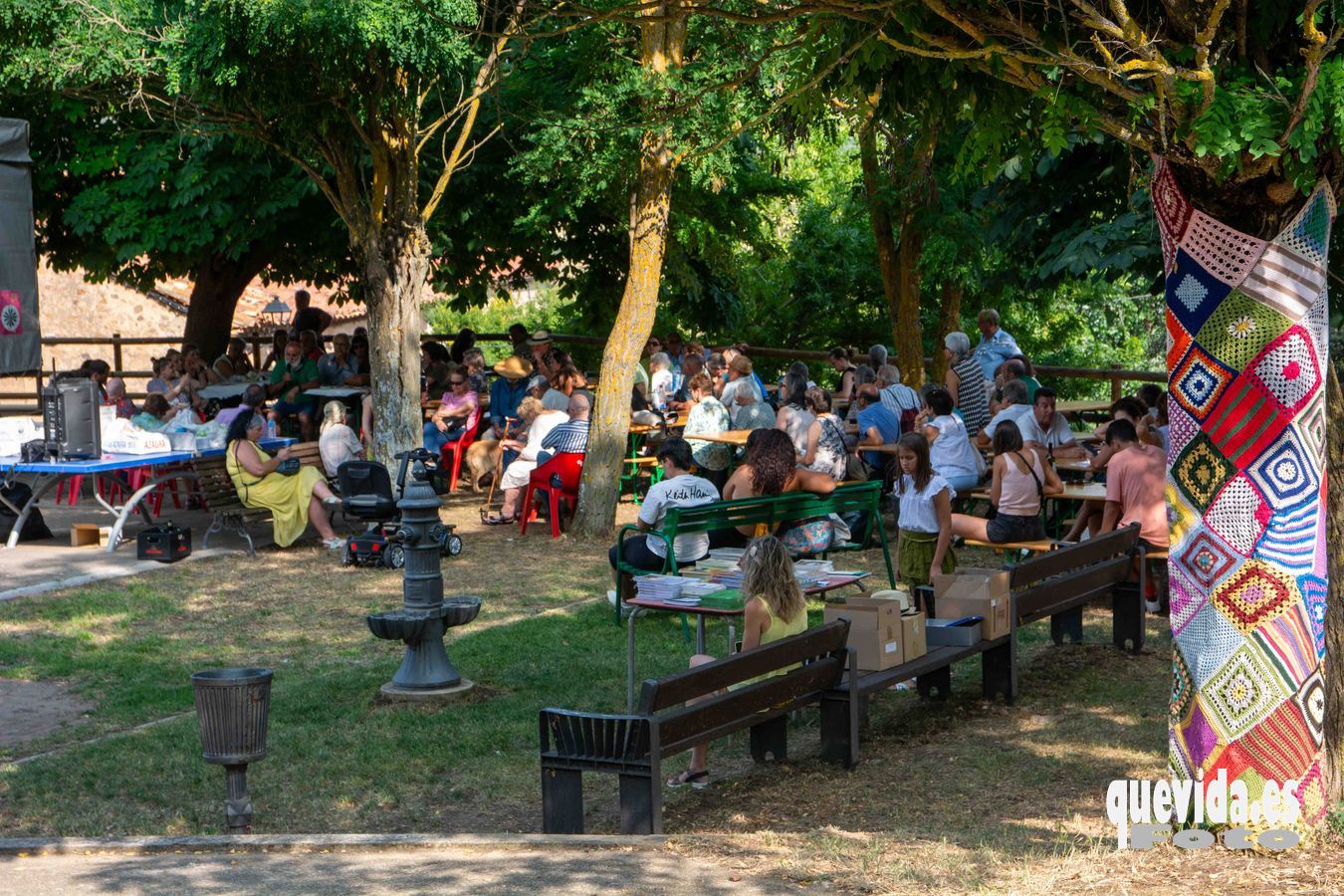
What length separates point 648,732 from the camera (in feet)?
19.5

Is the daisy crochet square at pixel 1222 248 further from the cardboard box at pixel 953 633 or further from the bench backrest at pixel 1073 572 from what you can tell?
the bench backrest at pixel 1073 572

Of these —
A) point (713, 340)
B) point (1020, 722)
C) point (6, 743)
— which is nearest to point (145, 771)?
point (6, 743)

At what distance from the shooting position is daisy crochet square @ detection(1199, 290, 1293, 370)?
17.5 ft

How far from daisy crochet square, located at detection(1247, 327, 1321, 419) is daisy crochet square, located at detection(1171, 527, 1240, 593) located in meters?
0.50

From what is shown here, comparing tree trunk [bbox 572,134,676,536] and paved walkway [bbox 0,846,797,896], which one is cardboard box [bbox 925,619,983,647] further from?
tree trunk [bbox 572,134,676,536]

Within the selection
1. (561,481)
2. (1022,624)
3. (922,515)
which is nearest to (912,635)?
(1022,624)

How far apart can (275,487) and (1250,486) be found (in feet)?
31.0

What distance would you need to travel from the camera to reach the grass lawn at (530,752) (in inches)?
227

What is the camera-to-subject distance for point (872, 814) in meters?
6.33

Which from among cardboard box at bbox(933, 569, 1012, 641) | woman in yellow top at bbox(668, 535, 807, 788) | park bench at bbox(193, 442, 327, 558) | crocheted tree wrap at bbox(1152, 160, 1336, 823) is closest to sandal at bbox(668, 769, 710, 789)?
woman in yellow top at bbox(668, 535, 807, 788)

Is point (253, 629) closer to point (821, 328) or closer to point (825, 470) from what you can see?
point (825, 470)

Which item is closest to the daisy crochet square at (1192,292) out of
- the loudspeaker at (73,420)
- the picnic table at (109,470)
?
the picnic table at (109,470)

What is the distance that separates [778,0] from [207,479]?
8376 mm

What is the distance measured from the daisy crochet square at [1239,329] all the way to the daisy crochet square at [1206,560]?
600 mm
